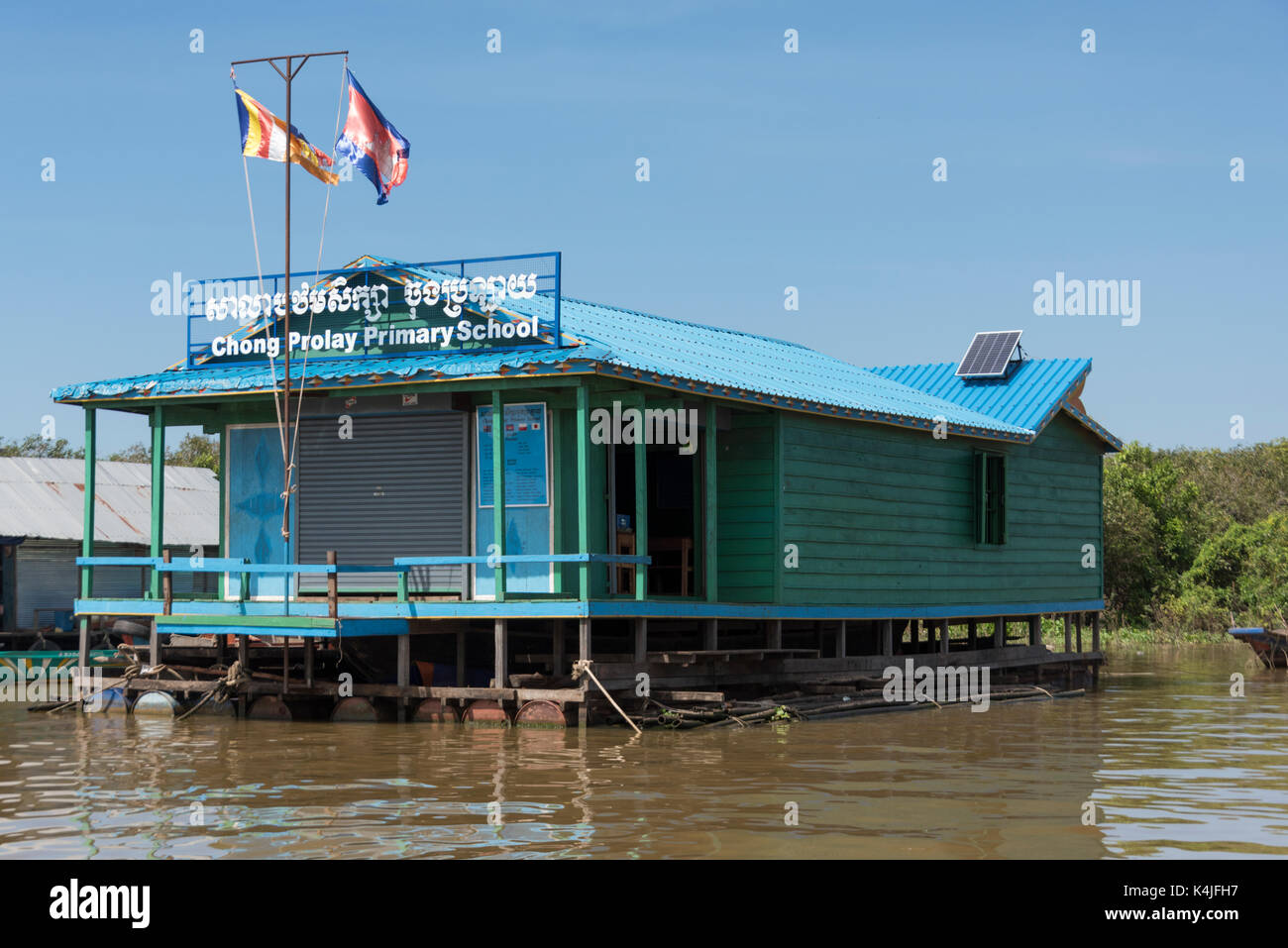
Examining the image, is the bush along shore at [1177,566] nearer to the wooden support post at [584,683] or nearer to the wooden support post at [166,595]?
the wooden support post at [584,683]

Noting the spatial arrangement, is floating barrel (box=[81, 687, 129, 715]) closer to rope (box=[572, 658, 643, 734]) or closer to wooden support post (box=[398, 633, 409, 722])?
wooden support post (box=[398, 633, 409, 722])

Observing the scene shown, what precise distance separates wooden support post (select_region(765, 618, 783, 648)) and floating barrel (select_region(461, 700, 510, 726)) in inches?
189

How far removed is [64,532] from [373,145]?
55.1ft

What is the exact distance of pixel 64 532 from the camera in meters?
34.2

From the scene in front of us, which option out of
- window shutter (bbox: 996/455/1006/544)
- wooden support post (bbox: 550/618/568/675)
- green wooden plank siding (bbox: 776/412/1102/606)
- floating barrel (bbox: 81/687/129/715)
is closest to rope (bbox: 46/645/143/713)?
floating barrel (bbox: 81/687/129/715)

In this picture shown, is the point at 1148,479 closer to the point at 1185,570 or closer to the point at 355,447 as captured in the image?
the point at 1185,570

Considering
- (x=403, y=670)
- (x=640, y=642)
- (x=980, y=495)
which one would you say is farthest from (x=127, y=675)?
(x=980, y=495)

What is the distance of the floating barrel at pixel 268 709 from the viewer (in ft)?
68.4

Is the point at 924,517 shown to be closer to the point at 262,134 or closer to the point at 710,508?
the point at 710,508

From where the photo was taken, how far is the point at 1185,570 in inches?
1996

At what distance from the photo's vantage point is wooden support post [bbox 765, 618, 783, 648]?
2272cm

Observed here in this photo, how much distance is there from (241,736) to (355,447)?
194 inches

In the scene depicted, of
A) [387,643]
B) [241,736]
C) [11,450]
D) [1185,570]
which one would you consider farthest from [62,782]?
[11,450]

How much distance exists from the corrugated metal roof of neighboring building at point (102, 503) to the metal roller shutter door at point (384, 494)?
36.7 feet
